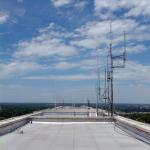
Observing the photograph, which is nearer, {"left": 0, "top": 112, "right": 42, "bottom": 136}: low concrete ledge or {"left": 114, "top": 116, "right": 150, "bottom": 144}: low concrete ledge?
{"left": 114, "top": 116, "right": 150, "bottom": 144}: low concrete ledge

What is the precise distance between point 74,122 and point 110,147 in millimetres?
9783

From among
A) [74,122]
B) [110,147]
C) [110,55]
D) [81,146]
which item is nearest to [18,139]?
[81,146]

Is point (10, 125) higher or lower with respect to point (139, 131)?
higher

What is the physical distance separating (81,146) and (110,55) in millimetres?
13374

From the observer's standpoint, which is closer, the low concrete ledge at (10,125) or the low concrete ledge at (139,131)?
the low concrete ledge at (139,131)

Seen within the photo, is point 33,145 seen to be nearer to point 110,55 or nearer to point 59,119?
point 59,119

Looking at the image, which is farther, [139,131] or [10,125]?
[10,125]

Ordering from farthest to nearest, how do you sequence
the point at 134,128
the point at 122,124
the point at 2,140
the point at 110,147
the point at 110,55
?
the point at 110,55 < the point at 122,124 < the point at 134,128 < the point at 2,140 < the point at 110,147

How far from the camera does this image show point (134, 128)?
1371 centimetres

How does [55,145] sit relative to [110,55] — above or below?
below

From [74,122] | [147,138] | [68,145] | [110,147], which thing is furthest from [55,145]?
[74,122]

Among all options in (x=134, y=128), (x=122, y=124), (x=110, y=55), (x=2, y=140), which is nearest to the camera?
(x=2, y=140)

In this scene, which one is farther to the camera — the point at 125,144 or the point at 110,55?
the point at 110,55

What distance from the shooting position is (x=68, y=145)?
33.7 feet
